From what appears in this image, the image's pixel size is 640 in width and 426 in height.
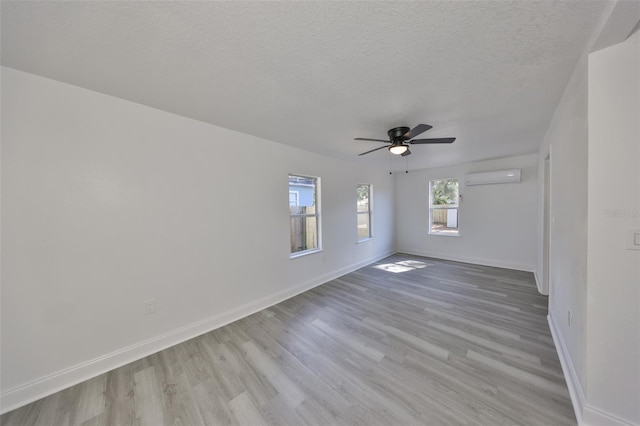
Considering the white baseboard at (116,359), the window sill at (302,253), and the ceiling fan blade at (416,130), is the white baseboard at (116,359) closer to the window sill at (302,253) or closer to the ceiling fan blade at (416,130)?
the window sill at (302,253)

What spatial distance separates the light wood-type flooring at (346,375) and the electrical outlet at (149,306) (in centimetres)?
41

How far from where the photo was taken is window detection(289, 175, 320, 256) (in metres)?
3.67

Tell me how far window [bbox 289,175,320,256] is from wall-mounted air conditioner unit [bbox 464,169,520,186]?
137 inches

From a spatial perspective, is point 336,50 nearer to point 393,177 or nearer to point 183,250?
point 183,250

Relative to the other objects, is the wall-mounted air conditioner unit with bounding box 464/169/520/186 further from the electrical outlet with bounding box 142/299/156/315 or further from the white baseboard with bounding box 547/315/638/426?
the electrical outlet with bounding box 142/299/156/315

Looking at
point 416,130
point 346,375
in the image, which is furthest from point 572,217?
point 346,375

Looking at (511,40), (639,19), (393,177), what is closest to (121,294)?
(511,40)

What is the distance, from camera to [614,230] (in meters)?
1.24

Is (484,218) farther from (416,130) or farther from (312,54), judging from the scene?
(312,54)

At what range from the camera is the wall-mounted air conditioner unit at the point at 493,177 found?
427cm

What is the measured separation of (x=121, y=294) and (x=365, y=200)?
15.0ft

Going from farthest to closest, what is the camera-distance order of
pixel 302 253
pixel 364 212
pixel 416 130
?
pixel 364 212, pixel 302 253, pixel 416 130

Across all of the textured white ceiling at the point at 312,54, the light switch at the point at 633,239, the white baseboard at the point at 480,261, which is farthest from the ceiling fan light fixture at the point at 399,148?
the white baseboard at the point at 480,261

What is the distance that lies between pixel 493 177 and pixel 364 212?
272cm
